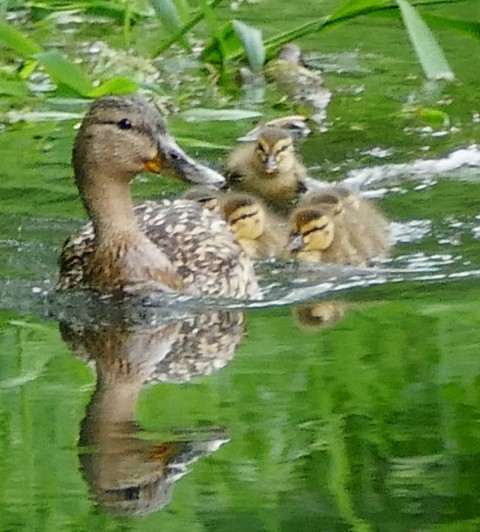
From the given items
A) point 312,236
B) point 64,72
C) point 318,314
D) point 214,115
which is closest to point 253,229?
point 312,236

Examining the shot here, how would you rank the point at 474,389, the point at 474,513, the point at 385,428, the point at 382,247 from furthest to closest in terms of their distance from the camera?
1. the point at 382,247
2. the point at 474,389
3. the point at 385,428
4. the point at 474,513

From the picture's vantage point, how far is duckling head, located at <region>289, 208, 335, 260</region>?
5.63m

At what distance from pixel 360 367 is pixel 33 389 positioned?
0.69 m

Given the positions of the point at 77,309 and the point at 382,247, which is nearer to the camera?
the point at 77,309

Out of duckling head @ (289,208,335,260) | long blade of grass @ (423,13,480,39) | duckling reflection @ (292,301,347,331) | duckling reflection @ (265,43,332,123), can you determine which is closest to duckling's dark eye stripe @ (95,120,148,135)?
duckling reflection @ (292,301,347,331)

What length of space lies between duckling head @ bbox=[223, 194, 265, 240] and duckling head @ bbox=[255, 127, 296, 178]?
380mm

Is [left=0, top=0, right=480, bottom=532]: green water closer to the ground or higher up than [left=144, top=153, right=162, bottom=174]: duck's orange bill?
closer to the ground

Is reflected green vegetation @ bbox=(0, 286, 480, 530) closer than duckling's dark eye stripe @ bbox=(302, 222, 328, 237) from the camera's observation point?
Yes

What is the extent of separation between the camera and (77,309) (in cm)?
492

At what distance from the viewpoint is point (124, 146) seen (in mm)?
5078

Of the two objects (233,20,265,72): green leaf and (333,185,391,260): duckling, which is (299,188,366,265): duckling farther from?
(233,20,265,72): green leaf

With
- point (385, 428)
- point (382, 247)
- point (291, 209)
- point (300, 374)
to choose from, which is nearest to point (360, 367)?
point (300, 374)

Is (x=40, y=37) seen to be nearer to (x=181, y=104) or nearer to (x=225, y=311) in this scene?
(x=181, y=104)

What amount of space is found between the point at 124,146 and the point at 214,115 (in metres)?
1.95
